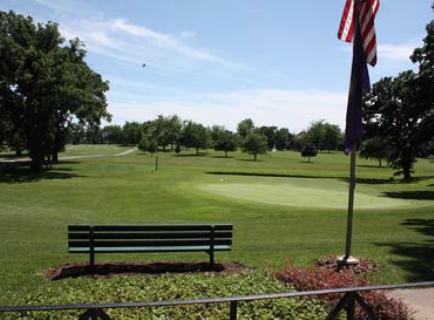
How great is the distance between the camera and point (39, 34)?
49938mm

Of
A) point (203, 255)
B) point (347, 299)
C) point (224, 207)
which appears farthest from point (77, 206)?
point (347, 299)

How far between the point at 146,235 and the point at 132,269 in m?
0.72

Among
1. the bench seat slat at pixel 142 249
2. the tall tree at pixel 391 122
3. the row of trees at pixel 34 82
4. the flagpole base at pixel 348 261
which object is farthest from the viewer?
the tall tree at pixel 391 122

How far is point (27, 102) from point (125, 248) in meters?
41.8

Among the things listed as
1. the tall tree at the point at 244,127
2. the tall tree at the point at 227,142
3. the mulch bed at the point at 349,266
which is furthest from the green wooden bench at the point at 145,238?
the tall tree at the point at 244,127

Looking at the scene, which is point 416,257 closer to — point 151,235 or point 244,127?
point 151,235

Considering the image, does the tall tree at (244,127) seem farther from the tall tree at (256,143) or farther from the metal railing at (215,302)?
the metal railing at (215,302)

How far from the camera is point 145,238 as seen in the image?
9.99 meters

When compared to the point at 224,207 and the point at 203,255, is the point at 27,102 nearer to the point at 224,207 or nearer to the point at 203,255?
the point at 224,207

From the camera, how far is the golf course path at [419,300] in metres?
7.63

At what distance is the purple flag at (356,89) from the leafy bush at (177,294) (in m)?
3.40

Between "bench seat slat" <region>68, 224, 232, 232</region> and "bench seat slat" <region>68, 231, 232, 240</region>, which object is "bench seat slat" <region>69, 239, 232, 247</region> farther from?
"bench seat slat" <region>68, 224, 232, 232</region>

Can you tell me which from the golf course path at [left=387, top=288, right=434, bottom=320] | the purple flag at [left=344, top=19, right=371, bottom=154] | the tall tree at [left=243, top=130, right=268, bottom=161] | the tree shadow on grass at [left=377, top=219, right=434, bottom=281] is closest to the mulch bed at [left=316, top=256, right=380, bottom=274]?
the tree shadow on grass at [left=377, top=219, right=434, bottom=281]

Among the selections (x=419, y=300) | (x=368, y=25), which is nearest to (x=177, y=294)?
(x=419, y=300)
